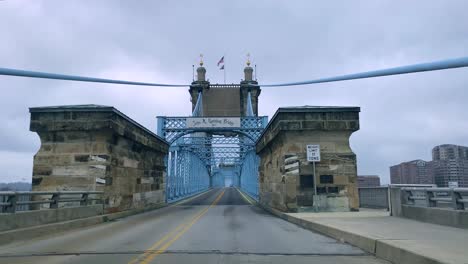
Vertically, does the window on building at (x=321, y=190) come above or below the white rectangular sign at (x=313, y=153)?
below

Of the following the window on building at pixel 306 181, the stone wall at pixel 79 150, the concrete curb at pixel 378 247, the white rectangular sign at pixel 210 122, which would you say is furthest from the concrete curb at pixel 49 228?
the white rectangular sign at pixel 210 122

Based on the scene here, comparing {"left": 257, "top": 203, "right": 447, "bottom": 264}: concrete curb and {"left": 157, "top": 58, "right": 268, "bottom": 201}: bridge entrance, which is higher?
{"left": 157, "top": 58, "right": 268, "bottom": 201}: bridge entrance

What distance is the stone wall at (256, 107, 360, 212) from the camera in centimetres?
1641

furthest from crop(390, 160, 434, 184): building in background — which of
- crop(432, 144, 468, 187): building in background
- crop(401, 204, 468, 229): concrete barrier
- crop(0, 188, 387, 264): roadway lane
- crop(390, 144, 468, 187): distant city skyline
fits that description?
crop(0, 188, 387, 264): roadway lane

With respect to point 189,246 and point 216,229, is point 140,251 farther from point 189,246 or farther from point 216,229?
point 216,229

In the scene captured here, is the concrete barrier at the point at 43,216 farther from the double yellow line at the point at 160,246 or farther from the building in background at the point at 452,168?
the building in background at the point at 452,168

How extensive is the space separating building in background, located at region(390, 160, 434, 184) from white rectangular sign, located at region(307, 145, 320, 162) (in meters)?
9.07

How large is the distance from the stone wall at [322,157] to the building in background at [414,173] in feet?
24.9

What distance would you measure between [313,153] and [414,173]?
13882 mm

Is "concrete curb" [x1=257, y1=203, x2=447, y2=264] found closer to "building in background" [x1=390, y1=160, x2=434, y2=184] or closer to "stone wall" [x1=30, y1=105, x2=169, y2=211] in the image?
"stone wall" [x1=30, y1=105, x2=169, y2=211]

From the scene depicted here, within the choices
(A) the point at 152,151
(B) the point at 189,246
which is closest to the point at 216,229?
(B) the point at 189,246

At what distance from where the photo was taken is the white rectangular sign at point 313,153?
52.6 feet

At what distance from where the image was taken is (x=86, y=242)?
9.47m

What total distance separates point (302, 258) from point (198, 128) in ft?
102
